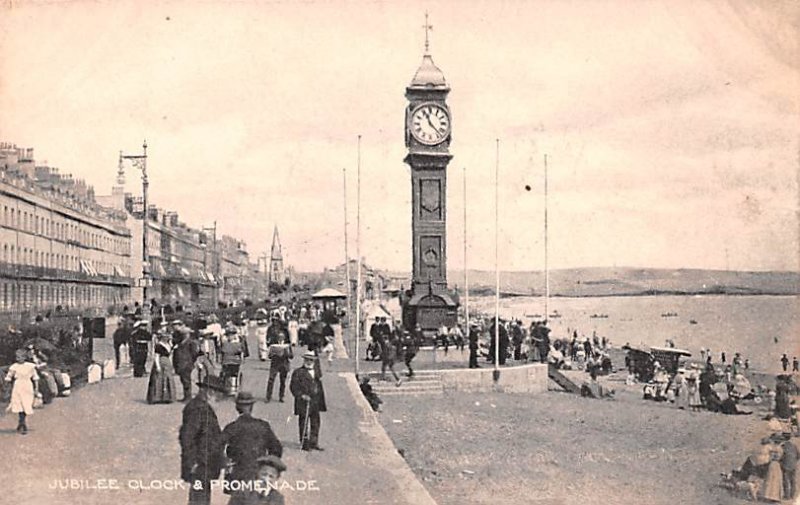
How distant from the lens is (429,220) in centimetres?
1739

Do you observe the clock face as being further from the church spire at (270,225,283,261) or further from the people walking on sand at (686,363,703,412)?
the people walking on sand at (686,363,703,412)

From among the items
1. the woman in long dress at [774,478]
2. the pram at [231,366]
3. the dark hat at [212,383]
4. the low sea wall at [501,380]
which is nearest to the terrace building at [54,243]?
the pram at [231,366]

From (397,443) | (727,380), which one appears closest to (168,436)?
(397,443)

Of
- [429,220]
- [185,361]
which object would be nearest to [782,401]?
[185,361]

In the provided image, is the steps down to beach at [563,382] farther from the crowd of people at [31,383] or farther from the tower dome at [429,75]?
the crowd of people at [31,383]

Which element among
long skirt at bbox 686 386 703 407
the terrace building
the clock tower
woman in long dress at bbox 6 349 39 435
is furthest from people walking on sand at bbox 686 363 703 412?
woman in long dress at bbox 6 349 39 435

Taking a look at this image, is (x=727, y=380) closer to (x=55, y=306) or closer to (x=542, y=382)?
(x=542, y=382)

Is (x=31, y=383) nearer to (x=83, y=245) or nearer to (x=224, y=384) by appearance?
(x=224, y=384)

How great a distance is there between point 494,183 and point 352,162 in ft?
7.11

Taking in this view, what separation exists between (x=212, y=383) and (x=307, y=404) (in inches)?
57.6

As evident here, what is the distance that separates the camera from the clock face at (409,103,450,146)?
49.5ft

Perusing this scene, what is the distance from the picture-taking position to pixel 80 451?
8.88 metres

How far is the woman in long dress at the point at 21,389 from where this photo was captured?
28.7 feet

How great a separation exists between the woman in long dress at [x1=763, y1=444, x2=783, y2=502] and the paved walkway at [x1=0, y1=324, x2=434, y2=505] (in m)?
3.84
